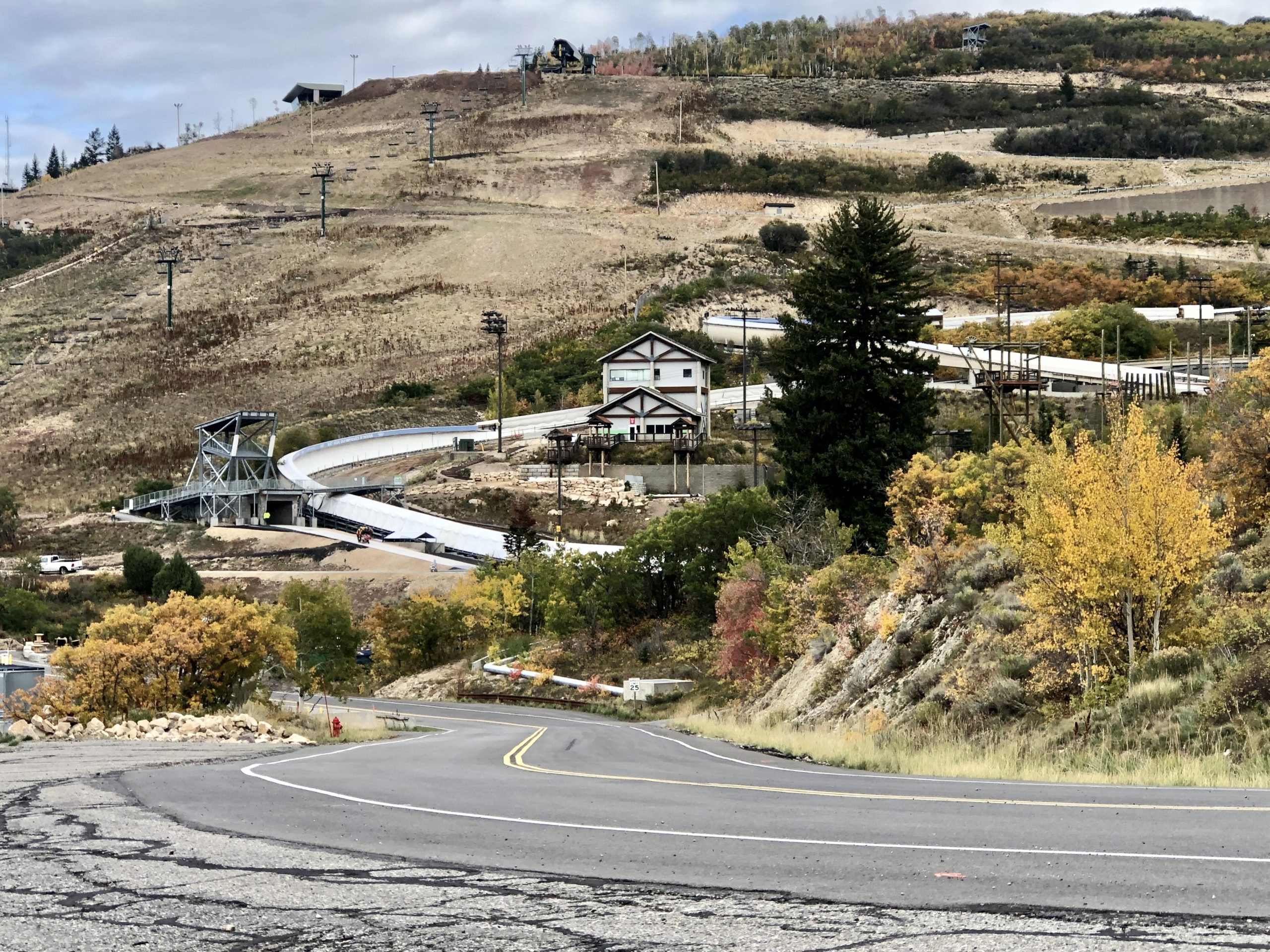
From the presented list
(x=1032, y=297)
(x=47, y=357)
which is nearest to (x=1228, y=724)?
(x=1032, y=297)

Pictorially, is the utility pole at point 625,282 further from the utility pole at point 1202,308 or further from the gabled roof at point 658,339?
the utility pole at point 1202,308

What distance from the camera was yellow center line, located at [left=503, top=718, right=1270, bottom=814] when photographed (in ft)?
37.9

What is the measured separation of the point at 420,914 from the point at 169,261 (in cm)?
13741

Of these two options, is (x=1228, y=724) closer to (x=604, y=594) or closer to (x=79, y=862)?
(x=79, y=862)

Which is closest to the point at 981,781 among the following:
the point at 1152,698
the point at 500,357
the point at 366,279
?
the point at 1152,698

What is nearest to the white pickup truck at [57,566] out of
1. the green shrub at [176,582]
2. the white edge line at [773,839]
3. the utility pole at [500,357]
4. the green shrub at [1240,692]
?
the green shrub at [176,582]

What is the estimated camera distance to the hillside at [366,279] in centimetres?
11812

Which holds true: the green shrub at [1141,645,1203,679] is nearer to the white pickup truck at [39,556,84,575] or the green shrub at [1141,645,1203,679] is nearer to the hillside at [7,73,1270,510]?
the white pickup truck at [39,556,84,575]

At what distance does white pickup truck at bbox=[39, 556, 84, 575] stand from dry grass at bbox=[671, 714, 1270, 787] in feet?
197

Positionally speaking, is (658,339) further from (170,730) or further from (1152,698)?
(1152,698)

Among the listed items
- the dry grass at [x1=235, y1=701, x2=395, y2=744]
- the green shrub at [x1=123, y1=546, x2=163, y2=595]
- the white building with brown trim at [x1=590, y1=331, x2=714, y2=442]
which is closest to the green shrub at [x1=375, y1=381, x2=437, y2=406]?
the white building with brown trim at [x1=590, y1=331, x2=714, y2=442]

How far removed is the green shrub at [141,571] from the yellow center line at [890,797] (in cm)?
5592

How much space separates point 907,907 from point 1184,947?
1.66 m

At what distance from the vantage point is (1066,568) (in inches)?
827
